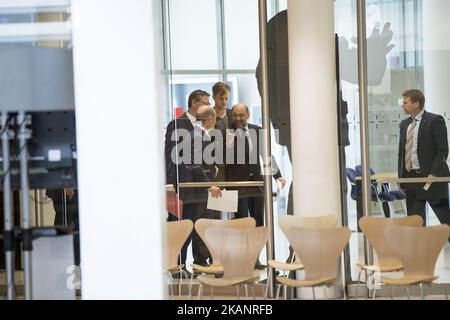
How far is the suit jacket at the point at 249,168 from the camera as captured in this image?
7.18 metres

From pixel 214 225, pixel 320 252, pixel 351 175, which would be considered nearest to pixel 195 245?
pixel 214 225

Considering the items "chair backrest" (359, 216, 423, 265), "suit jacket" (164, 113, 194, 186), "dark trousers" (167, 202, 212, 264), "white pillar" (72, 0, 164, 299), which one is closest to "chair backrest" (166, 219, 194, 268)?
"dark trousers" (167, 202, 212, 264)

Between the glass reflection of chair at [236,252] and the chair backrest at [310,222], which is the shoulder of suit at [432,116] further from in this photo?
the glass reflection of chair at [236,252]

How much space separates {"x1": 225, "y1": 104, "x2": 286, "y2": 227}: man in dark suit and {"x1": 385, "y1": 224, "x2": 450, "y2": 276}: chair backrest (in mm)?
1451

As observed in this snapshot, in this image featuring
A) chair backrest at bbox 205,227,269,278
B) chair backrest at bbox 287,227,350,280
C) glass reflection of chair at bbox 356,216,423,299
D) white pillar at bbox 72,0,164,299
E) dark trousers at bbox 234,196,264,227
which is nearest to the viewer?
white pillar at bbox 72,0,164,299

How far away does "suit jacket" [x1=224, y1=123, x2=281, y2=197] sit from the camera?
7180mm

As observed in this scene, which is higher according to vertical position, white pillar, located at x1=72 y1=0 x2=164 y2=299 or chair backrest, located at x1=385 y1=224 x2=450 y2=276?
white pillar, located at x1=72 y1=0 x2=164 y2=299

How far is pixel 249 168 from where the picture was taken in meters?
7.21

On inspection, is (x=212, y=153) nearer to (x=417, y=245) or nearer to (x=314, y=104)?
(x=314, y=104)

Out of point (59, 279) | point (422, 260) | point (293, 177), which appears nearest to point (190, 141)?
point (293, 177)

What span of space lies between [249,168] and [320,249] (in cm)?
139

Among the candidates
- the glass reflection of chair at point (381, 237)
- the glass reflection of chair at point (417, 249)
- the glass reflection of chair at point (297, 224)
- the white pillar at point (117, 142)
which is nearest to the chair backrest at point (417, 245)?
the glass reflection of chair at point (417, 249)

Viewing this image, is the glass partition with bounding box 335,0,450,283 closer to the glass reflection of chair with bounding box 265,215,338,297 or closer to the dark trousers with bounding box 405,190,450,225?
the dark trousers with bounding box 405,190,450,225

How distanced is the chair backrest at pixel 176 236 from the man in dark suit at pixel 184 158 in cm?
37
